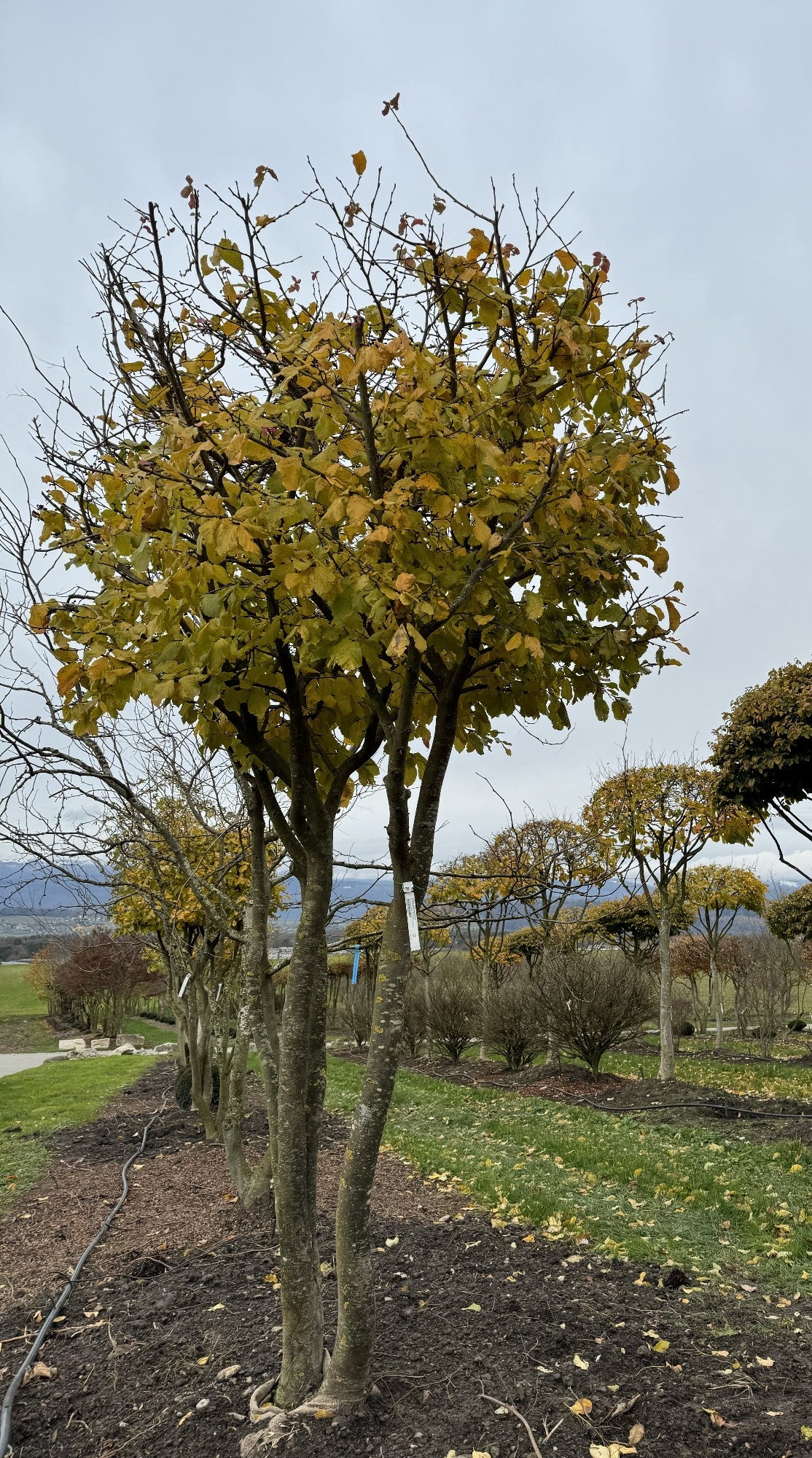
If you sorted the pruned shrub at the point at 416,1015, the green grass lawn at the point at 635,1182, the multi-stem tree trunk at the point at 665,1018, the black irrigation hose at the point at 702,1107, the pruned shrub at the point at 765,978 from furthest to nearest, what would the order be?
the pruned shrub at the point at 765,978 < the pruned shrub at the point at 416,1015 < the multi-stem tree trunk at the point at 665,1018 < the black irrigation hose at the point at 702,1107 < the green grass lawn at the point at 635,1182

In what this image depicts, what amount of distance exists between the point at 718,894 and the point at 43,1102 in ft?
39.3

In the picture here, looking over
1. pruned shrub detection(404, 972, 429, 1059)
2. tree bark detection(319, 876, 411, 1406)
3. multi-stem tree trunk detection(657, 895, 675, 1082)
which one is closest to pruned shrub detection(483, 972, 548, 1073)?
pruned shrub detection(404, 972, 429, 1059)

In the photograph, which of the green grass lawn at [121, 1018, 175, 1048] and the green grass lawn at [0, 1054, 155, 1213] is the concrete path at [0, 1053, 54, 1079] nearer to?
the green grass lawn at [0, 1054, 155, 1213]

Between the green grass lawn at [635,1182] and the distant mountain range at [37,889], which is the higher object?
the distant mountain range at [37,889]

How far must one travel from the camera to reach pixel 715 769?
955 cm

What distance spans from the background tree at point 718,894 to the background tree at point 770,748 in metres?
6.42

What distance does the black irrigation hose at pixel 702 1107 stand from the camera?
24.1ft

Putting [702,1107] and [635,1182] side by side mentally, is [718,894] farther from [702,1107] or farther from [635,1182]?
[635,1182]

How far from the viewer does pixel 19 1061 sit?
58.0 feet

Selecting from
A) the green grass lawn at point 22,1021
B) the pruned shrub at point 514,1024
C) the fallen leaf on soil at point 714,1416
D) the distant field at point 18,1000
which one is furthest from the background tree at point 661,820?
the distant field at point 18,1000

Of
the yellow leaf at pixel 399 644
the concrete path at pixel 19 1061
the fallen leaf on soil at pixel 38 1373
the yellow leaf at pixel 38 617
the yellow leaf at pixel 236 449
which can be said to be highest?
the yellow leaf at pixel 236 449

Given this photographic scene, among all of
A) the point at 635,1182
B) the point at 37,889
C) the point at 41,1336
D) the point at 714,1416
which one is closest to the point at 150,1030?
the point at 37,889

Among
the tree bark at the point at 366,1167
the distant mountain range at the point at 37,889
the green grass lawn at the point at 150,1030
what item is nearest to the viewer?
the tree bark at the point at 366,1167

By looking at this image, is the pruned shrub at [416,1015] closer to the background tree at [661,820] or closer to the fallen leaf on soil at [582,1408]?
the background tree at [661,820]
